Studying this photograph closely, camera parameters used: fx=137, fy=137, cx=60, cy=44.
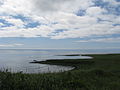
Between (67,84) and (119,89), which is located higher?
(67,84)

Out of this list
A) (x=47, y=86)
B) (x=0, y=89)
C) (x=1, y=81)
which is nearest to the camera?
(x=0, y=89)

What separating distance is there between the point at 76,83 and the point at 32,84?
12.8 ft

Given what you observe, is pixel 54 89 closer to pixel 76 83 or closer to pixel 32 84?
pixel 32 84

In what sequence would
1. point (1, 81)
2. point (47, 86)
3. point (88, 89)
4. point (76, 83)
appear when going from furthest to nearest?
point (76, 83) < point (88, 89) < point (47, 86) < point (1, 81)

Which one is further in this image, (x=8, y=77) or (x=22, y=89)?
(x=8, y=77)

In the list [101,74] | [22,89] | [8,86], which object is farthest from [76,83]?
[101,74]

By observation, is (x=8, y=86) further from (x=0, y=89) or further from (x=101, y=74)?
(x=101, y=74)

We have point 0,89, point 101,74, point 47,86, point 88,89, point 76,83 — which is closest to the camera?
point 0,89

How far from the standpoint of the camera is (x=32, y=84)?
8602 mm

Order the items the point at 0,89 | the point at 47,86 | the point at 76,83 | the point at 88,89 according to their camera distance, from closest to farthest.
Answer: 1. the point at 0,89
2. the point at 47,86
3. the point at 88,89
4. the point at 76,83

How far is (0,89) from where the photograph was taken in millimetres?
7617

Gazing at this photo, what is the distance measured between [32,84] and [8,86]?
142cm

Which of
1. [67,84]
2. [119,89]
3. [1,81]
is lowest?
[119,89]

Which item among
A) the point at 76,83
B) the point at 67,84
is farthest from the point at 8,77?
the point at 76,83
